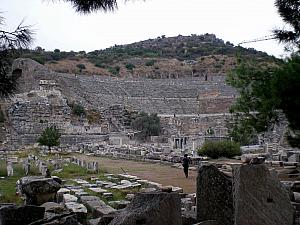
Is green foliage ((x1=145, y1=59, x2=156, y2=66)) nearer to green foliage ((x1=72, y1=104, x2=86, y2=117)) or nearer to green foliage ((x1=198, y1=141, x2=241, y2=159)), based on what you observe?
green foliage ((x1=72, y1=104, x2=86, y2=117))

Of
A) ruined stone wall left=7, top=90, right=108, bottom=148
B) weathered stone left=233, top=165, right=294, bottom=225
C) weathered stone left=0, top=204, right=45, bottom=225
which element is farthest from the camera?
ruined stone wall left=7, top=90, right=108, bottom=148

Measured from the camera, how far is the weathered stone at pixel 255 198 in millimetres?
5207

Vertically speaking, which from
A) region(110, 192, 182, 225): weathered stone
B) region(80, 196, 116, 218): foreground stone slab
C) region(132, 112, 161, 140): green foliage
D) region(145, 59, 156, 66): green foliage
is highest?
region(145, 59, 156, 66): green foliage

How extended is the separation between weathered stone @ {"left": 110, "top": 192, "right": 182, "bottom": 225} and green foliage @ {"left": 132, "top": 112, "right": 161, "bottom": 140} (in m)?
53.5

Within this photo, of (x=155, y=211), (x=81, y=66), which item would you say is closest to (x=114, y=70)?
(x=81, y=66)

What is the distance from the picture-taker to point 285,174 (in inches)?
663

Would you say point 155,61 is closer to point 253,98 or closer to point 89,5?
point 253,98

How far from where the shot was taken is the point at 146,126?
196 feet

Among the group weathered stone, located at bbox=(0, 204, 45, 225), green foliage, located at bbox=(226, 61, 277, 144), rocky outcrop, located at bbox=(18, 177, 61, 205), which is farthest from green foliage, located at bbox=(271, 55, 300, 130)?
weathered stone, located at bbox=(0, 204, 45, 225)

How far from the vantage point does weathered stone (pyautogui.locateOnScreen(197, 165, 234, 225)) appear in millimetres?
6090

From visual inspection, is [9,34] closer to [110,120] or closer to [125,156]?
[125,156]

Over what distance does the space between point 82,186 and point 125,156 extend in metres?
18.1

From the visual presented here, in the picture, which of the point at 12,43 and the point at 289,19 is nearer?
the point at 12,43

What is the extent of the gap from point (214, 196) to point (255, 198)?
1046mm
